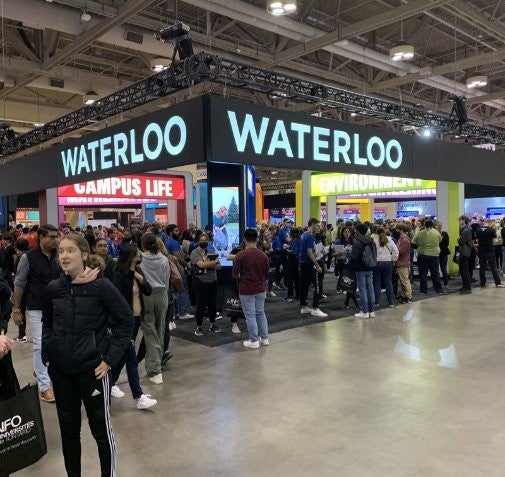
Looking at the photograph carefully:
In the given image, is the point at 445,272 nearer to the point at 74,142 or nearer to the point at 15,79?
the point at 74,142

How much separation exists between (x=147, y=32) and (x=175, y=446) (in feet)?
25.9

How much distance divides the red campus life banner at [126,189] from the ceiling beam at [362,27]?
533 centimetres

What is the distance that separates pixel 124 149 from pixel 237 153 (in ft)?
5.23

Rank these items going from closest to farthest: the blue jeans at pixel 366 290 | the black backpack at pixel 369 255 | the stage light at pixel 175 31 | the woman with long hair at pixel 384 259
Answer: the stage light at pixel 175 31, the black backpack at pixel 369 255, the blue jeans at pixel 366 290, the woman with long hair at pixel 384 259

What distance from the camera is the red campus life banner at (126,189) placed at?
12.8 m

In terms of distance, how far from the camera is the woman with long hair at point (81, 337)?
2.29 meters

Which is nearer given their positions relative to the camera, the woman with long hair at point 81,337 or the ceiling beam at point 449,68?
the woman with long hair at point 81,337

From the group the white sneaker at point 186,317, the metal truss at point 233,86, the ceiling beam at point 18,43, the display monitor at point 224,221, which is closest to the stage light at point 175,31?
the metal truss at point 233,86

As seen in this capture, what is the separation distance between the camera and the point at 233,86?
748 cm

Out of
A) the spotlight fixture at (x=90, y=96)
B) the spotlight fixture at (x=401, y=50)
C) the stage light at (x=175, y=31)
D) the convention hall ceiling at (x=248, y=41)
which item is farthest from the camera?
the spotlight fixture at (x=90, y=96)

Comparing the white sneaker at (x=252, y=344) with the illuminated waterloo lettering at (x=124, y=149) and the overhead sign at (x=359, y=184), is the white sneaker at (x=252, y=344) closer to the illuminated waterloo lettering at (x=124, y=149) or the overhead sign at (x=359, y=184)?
the illuminated waterloo lettering at (x=124, y=149)

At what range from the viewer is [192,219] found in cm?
1477

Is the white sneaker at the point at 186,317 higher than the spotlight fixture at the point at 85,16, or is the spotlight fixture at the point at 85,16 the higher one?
the spotlight fixture at the point at 85,16

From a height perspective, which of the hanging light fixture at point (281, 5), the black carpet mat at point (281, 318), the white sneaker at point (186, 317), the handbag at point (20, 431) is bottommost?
the black carpet mat at point (281, 318)
